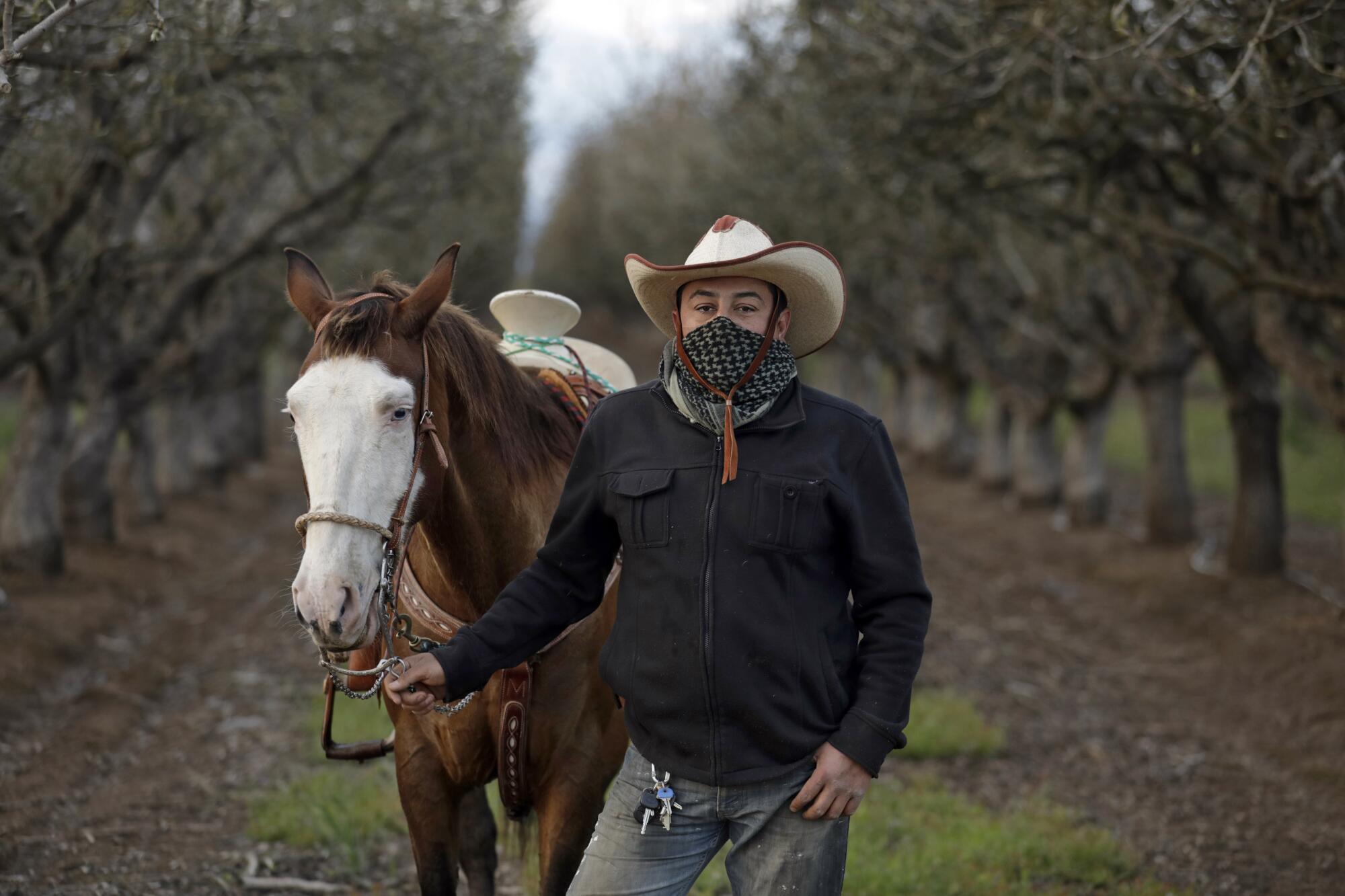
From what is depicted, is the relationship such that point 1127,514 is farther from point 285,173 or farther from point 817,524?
point 817,524

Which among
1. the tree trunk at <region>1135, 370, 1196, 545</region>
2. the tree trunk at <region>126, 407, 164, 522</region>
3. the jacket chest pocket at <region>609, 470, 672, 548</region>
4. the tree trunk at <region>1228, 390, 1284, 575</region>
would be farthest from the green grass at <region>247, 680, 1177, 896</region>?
the tree trunk at <region>126, 407, 164, 522</region>

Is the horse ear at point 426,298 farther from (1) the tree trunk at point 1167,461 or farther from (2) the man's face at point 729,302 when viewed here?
(1) the tree trunk at point 1167,461

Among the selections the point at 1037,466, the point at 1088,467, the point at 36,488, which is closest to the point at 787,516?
the point at 36,488

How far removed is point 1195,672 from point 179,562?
9.53 meters

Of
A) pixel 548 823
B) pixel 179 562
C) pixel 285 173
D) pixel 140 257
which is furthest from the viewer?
pixel 285 173

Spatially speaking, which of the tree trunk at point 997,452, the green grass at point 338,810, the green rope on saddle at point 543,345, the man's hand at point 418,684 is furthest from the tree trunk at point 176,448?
the man's hand at point 418,684

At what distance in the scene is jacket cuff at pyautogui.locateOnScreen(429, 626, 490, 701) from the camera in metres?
2.61

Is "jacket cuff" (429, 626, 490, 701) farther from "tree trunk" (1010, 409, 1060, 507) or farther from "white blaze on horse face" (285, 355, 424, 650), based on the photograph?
"tree trunk" (1010, 409, 1060, 507)

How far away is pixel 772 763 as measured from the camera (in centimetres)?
246

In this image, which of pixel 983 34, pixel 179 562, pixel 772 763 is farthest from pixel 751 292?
pixel 179 562

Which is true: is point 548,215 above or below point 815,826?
below

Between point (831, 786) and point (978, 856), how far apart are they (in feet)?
8.76

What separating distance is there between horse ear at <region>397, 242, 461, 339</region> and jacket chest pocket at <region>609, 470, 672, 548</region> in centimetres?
62

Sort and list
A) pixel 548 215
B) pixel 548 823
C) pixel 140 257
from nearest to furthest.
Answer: pixel 548 823, pixel 140 257, pixel 548 215
